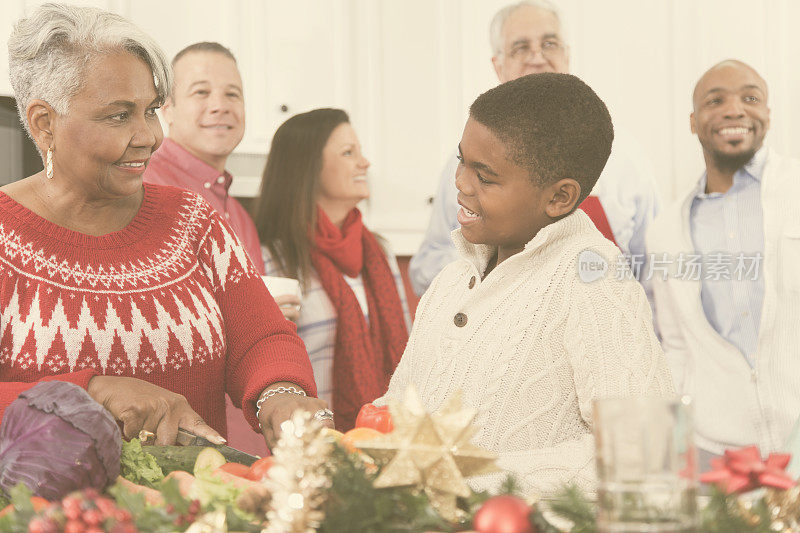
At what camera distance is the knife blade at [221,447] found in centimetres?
99

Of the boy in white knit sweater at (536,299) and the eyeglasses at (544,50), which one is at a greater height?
the eyeglasses at (544,50)

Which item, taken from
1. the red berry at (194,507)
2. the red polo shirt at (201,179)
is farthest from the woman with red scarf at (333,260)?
the red berry at (194,507)

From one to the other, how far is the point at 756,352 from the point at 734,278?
0.21m

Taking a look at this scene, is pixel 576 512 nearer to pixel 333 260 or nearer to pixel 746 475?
pixel 746 475

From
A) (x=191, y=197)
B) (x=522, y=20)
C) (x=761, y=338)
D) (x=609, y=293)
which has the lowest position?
(x=761, y=338)

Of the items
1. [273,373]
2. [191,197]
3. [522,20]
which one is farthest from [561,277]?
[522,20]

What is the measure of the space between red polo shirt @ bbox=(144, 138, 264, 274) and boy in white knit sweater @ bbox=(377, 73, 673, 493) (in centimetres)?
120

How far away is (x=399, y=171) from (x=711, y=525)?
307 cm

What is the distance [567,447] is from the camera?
1.01 m

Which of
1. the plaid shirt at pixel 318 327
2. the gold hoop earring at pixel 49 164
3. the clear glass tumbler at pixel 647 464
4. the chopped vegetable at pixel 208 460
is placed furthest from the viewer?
the plaid shirt at pixel 318 327

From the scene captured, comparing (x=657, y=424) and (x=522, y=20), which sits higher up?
(x=522, y=20)

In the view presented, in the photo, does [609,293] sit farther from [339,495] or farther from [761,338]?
[761,338]

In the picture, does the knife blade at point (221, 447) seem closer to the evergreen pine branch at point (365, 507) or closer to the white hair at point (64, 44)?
the evergreen pine branch at point (365, 507)

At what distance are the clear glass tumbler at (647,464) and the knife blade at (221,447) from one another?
553 millimetres
